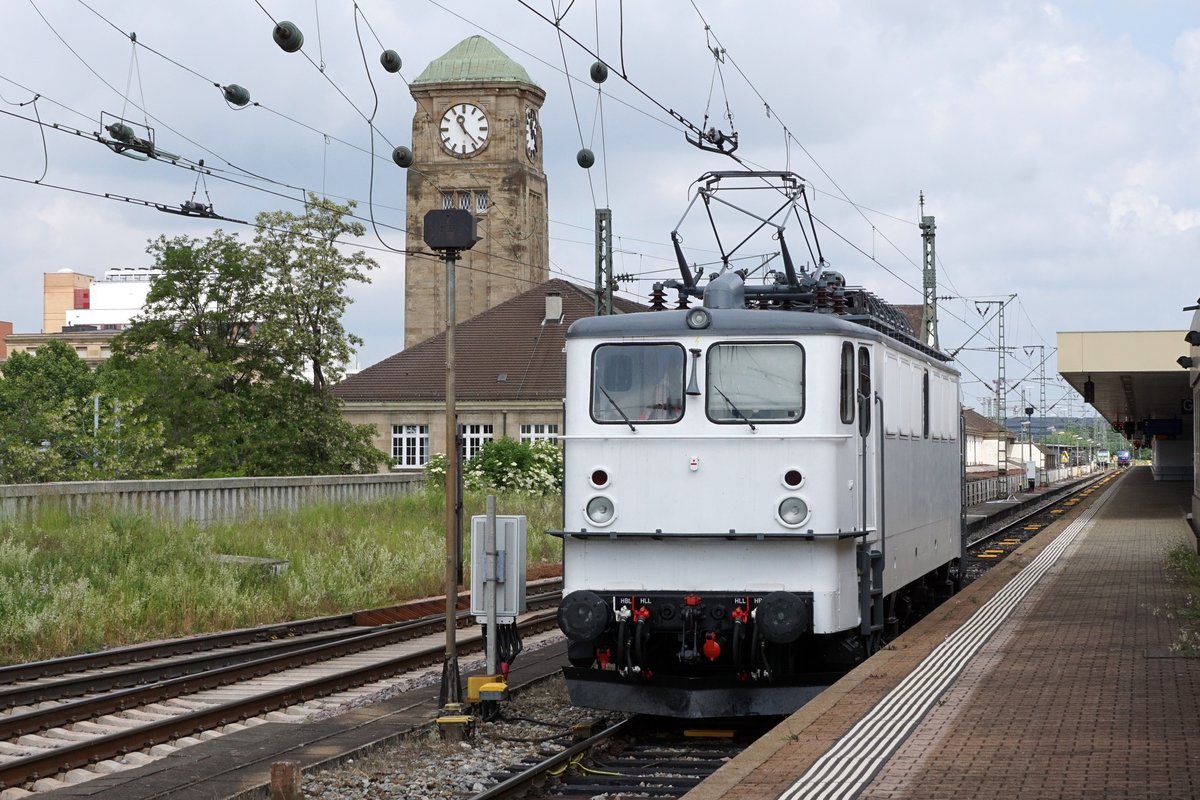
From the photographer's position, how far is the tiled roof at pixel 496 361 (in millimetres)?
62188

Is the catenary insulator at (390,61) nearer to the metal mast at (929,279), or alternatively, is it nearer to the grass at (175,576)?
the grass at (175,576)

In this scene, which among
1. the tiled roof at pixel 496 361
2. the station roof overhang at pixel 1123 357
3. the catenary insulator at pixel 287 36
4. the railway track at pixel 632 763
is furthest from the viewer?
the tiled roof at pixel 496 361

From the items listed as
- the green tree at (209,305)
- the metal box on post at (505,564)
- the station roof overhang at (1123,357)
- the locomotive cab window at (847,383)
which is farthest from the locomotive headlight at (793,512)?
the green tree at (209,305)

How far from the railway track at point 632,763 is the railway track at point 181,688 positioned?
2.95 meters

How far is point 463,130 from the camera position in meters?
89.4

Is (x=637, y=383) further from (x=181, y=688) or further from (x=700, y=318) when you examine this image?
(x=181, y=688)

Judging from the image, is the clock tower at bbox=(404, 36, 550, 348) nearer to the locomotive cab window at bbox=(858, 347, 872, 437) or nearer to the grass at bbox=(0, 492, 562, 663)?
the grass at bbox=(0, 492, 562, 663)

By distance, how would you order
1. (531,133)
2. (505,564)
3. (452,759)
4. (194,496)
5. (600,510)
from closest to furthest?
(452,759), (600,510), (505,564), (194,496), (531,133)

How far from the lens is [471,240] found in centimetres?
1209

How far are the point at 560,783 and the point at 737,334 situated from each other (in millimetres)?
3664

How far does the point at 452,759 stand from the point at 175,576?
10.3 m

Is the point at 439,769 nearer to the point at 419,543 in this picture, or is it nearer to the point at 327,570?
the point at 327,570

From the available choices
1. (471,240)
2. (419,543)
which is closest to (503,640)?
(471,240)

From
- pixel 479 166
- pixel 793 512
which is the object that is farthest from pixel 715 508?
pixel 479 166
